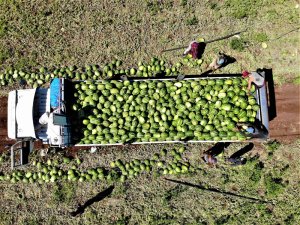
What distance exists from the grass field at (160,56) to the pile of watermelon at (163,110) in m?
1.34

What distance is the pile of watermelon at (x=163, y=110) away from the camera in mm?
15086

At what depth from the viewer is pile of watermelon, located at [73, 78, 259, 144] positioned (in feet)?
49.5

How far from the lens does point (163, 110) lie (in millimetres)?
15211

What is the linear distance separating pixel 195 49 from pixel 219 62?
3.88 ft

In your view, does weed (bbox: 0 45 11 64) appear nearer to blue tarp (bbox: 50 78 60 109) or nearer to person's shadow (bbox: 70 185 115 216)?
blue tarp (bbox: 50 78 60 109)

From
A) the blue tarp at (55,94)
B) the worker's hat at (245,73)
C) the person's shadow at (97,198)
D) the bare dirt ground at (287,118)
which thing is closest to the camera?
the blue tarp at (55,94)

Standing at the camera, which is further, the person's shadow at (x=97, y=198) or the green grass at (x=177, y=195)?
the person's shadow at (x=97, y=198)

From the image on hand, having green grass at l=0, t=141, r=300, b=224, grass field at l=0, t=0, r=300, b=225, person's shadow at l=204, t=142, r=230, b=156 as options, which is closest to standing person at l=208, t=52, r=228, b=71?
grass field at l=0, t=0, r=300, b=225

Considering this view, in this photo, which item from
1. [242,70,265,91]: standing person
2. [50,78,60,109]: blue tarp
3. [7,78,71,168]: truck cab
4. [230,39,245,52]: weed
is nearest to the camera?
[7,78,71,168]: truck cab

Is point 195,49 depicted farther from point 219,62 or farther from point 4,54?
point 4,54

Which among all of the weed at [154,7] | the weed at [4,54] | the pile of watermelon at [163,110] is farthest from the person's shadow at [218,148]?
the weed at [4,54]

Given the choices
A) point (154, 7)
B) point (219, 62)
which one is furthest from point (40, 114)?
point (219, 62)

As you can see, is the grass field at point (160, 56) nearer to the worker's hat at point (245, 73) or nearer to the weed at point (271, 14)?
the weed at point (271, 14)

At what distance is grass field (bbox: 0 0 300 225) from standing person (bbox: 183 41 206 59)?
29 cm
